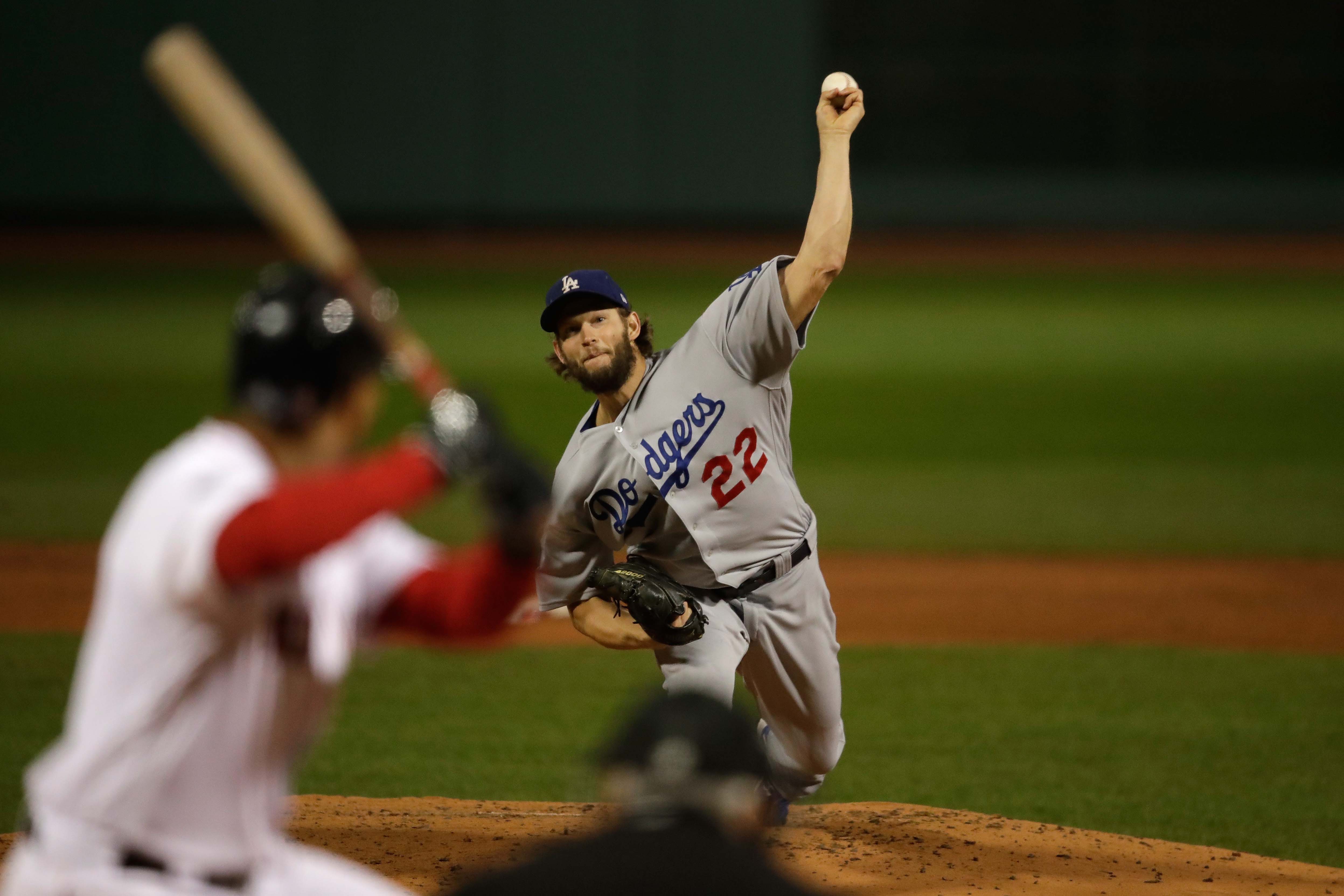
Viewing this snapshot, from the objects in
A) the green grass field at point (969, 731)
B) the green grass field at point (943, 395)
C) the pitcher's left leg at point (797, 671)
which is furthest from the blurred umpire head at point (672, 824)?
the green grass field at point (943, 395)

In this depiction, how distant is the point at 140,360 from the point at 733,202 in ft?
54.0

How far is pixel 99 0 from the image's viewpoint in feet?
99.9

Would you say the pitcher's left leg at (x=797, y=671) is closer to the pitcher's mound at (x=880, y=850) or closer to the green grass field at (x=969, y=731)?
the pitcher's mound at (x=880, y=850)

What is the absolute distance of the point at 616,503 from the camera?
4809 mm

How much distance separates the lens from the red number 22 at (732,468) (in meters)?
4.76

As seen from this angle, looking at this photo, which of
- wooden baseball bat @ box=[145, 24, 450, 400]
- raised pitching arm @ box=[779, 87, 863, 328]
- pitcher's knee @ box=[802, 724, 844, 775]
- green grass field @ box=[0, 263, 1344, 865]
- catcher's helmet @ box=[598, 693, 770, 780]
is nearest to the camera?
catcher's helmet @ box=[598, 693, 770, 780]

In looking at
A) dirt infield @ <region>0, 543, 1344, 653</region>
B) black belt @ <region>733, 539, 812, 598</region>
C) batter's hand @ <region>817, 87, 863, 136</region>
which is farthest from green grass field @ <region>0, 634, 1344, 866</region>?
batter's hand @ <region>817, 87, 863, 136</region>

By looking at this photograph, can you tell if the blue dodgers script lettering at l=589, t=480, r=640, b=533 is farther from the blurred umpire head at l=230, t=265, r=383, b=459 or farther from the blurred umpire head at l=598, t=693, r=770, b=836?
the blurred umpire head at l=598, t=693, r=770, b=836

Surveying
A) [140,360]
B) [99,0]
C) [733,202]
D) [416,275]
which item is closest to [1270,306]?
[733,202]

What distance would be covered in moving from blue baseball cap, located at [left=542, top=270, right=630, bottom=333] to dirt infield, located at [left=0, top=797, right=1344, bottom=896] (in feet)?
5.87

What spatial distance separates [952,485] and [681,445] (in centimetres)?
871

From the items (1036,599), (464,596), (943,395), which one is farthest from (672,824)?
(943,395)

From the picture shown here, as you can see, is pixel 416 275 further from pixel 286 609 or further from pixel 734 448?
pixel 286 609

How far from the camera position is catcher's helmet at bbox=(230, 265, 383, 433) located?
2.26 metres
